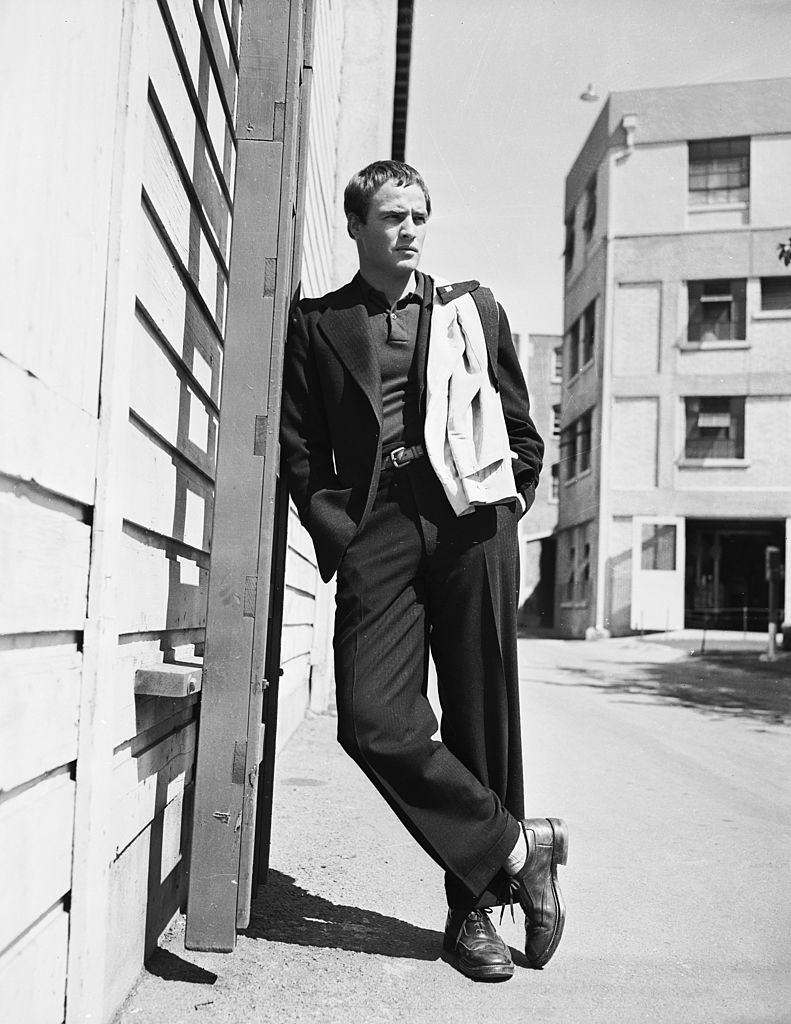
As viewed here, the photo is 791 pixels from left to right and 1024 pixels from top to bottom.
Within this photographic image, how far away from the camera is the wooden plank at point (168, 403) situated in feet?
7.66

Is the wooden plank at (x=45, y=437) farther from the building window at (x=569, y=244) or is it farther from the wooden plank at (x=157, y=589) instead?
the building window at (x=569, y=244)

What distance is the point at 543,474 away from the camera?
43.2 m

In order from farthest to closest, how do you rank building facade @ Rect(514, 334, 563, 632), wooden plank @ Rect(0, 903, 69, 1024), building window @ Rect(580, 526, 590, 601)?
building facade @ Rect(514, 334, 563, 632) < building window @ Rect(580, 526, 590, 601) < wooden plank @ Rect(0, 903, 69, 1024)

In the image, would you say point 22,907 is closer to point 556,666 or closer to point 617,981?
point 617,981

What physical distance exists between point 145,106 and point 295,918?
7.07 feet

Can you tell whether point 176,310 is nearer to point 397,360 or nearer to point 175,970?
point 397,360

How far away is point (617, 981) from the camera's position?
2768mm

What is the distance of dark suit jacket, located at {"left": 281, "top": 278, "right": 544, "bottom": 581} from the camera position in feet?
8.99

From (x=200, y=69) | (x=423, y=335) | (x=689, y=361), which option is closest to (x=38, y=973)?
(x=423, y=335)

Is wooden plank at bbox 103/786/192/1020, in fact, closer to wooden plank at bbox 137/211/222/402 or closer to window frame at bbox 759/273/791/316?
wooden plank at bbox 137/211/222/402

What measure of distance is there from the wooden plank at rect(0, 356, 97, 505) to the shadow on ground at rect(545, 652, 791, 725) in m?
8.53

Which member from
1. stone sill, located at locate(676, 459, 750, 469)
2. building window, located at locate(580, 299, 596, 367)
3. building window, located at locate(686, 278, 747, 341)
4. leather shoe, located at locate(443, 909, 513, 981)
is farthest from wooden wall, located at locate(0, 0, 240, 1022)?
building window, located at locate(580, 299, 596, 367)

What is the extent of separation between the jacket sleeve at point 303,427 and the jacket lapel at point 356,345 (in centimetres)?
8

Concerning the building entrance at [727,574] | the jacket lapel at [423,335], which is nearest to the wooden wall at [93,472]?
the jacket lapel at [423,335]
